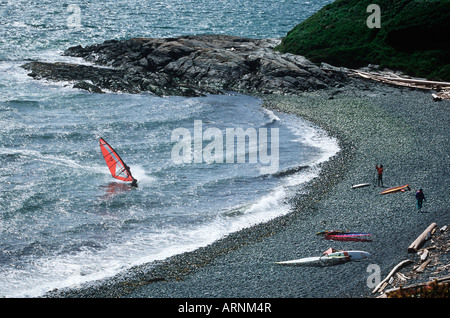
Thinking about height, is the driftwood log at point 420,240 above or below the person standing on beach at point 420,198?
below

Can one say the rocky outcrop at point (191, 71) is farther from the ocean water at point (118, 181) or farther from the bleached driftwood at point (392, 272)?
the bleached driftwood at point (392, 272)

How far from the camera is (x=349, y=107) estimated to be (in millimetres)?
43750

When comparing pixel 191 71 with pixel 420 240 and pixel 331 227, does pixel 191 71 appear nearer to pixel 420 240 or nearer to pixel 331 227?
pixel 331 227

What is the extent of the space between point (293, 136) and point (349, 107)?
8491 mm

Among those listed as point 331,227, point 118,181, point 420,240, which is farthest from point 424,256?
point 118,181

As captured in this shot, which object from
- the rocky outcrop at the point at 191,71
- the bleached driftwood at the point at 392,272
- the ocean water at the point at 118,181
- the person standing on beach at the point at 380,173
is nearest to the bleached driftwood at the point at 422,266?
the bleached driftwood at the point at 392,272

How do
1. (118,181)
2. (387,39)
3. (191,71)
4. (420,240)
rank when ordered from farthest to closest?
(387,39) → (191,71) → (118,181) → (420,240)

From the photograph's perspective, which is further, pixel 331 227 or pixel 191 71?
pixel 191 71

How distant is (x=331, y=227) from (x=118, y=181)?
13779 millimetres

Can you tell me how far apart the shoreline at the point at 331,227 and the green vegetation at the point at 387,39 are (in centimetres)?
1351

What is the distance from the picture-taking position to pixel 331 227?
2361cm

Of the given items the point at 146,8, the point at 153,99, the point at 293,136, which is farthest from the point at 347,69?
the point at 146,8

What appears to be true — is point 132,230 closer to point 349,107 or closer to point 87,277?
point 87,277

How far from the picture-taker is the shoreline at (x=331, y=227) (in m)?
18.8
